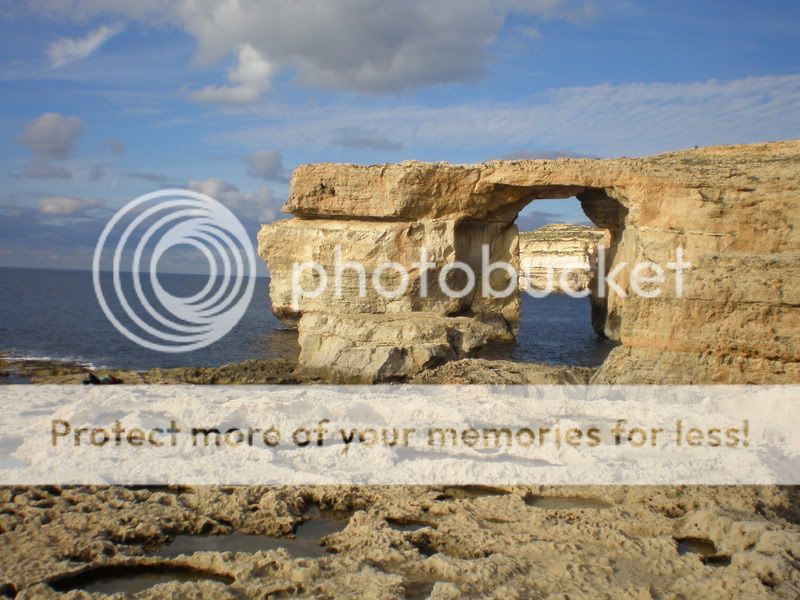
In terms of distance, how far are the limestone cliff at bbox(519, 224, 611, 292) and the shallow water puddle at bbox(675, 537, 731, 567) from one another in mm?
64226

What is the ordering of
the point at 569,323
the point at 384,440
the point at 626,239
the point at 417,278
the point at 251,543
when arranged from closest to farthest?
the point at 251,543 < the point at 384,440 < the point at 626,239 < the point at 417,278 < the point at 569,323

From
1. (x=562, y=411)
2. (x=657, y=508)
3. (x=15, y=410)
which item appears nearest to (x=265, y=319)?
(x=15, y=410)

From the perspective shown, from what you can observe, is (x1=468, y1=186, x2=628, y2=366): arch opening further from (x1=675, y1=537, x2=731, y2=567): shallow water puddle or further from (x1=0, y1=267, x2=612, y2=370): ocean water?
(x1=675, y1=537, x2=731, y2=567): shallow water puddle

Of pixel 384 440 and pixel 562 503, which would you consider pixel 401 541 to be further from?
pixel 384 440

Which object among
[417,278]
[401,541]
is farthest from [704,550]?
[417,278]

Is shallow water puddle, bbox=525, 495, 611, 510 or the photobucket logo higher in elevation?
the photobucket logo

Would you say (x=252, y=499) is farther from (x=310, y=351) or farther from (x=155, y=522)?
(x=310, y=351)

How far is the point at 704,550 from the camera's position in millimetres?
7020

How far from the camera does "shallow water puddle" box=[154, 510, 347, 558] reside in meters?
6.95

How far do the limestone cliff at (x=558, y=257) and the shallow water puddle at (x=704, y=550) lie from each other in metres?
64.2

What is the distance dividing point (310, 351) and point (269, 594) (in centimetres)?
1488

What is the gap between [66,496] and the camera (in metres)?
8.00

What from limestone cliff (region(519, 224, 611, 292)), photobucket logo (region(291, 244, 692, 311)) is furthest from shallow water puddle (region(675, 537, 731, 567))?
limestone cliff (region(519, 224, 611, 292))

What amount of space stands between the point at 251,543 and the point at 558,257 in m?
70.3
